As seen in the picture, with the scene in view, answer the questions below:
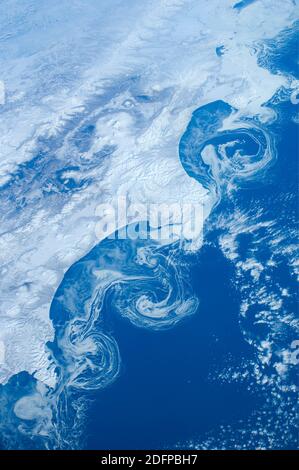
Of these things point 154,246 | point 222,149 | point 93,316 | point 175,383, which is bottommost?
point 175,383

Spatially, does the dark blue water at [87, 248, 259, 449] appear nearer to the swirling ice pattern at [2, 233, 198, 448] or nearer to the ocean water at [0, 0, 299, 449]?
the ocean water at [0, 0, 299, 449]

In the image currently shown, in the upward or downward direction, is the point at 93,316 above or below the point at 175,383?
above

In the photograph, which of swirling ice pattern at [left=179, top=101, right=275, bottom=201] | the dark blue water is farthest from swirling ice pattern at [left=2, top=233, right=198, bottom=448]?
swirling ice pattern at [left=179, top=101, right=275, bottom=201]

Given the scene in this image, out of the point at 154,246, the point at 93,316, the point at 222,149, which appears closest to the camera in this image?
the point at 93,316

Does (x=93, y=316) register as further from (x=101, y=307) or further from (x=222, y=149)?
(x=222, y=149)

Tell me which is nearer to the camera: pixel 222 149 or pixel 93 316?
pixel 93 316

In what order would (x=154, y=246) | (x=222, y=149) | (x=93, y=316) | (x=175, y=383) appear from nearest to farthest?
(x=175, y=383) → (x=93, y=316) → (x=154, y=246) → (x=222, y=149)

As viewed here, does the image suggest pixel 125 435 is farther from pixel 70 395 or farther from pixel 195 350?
pixel 195 350

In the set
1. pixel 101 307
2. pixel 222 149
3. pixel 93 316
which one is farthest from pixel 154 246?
pixel 222 149

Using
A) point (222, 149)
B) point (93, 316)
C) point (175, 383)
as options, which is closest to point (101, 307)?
point (93, 316)

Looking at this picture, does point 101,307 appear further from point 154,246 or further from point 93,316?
point 154,246
